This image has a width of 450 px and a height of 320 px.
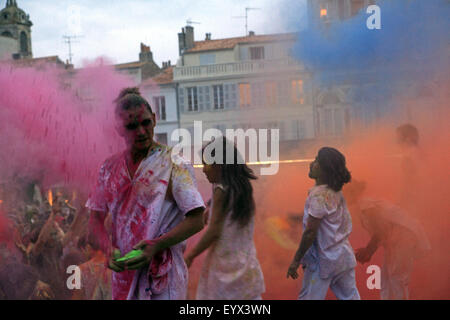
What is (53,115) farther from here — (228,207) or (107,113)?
(228,207)

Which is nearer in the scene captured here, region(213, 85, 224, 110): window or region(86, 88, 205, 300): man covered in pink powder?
region(86, 88, 205, 300): man covered in pink powder

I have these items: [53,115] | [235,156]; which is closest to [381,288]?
[235,156]

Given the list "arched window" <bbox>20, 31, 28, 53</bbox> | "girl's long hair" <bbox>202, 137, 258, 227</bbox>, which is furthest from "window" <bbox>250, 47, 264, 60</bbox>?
"arched window" <bbox>20, 31, 28, 53</bbox>

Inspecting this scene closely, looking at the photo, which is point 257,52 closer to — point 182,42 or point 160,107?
point 182,42

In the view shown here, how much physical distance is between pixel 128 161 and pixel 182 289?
32.0 inches

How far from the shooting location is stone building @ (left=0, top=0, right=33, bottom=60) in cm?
513

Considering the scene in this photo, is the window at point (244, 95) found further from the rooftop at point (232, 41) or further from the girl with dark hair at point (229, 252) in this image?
the girl with dark hair at point (229, 252)

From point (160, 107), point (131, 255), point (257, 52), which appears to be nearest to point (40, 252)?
point (160, 107)

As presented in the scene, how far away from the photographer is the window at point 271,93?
5.06m

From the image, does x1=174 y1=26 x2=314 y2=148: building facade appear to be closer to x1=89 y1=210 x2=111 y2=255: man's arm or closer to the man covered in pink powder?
x1=89 y1=210 x2=111 y2=255: man's arm

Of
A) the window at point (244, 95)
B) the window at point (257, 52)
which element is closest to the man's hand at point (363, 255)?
the window at point (244, 95)

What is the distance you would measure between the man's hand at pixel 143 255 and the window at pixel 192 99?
7.98 ft

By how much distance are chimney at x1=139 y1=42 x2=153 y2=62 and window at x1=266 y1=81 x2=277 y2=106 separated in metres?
1.08

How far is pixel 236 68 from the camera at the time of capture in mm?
5137
